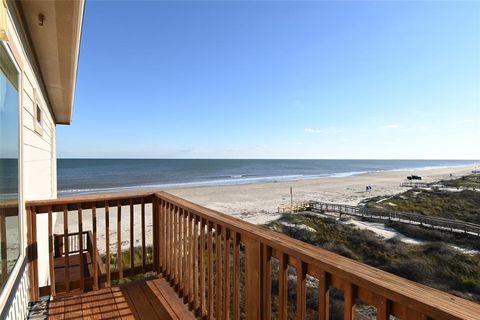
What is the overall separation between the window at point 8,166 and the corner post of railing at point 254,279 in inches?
52.4

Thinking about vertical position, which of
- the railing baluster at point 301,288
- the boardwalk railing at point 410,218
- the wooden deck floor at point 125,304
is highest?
the railing baluster at point 301,288

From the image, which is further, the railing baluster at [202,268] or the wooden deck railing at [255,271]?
the railing baluster at [202,268]

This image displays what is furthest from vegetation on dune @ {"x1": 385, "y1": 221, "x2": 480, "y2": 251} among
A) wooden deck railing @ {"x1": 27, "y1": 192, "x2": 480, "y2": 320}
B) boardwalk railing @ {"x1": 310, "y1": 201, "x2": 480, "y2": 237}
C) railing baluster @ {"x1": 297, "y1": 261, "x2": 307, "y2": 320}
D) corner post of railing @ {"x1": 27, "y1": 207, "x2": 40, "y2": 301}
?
corner post of railing @ {"x1": 27, "y1": 207, "x2": 40, "y2": 301}

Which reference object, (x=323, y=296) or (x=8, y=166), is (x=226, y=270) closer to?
(x=323, y=296)

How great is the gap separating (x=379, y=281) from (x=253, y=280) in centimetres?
75

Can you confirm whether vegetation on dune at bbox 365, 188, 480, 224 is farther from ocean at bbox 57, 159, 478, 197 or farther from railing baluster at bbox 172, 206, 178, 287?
ocean at bbox 57, 159, 478, 197

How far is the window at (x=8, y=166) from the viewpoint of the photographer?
1.51 meters

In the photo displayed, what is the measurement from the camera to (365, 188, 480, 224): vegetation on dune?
15780mm

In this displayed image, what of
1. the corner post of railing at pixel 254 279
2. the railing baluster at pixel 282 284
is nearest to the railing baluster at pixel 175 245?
the corner post of railing at pixel 254 279

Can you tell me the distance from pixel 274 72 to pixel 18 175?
71.3ft

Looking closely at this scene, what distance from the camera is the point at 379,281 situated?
0.79 metres

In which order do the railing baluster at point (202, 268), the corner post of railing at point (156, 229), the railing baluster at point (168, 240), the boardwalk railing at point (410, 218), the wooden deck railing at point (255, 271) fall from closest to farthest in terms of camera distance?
the wooden deck railing at point (255, 271)
the railing baluster at point (202, 268)
the railing baluster at point (168, 240)
the corner post of railing at point (156, 229)
the boardwalk railing at point (410, 218)

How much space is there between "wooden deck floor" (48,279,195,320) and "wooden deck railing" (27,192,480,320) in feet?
0.33

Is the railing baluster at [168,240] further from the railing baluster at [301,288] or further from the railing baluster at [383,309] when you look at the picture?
the railing baluster at [383,309]
